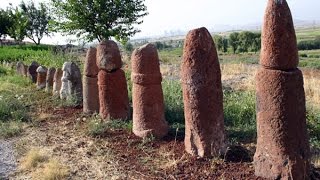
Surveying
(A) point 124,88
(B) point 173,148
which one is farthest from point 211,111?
(A) point 124,88

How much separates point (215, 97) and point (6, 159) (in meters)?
3.30

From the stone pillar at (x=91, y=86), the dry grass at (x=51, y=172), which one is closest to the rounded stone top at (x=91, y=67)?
the stone pillar at (x=91, y=86)

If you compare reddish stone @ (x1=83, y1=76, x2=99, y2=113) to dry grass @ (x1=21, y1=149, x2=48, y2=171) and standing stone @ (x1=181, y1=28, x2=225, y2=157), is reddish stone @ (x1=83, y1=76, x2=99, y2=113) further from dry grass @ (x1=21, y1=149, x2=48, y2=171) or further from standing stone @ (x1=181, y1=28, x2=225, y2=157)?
standing stone @ (x1=181, y1=28, x2=225, y2=157)

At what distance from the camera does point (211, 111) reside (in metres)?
5.39

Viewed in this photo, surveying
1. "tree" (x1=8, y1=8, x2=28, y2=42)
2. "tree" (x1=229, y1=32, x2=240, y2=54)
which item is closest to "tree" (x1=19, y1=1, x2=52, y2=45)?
"tree" (x1=8, y1=8, x2=28, y2=42)

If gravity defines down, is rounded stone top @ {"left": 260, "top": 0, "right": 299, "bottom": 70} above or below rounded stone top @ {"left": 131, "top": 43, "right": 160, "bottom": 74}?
above

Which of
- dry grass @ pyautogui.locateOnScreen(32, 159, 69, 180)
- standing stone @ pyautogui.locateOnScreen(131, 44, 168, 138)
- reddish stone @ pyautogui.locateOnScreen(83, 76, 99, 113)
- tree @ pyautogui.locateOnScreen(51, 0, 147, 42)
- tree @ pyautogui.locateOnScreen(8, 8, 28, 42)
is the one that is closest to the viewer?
dry grass @ pyautogui.locateOnScreen(32, 159, 69, 180)

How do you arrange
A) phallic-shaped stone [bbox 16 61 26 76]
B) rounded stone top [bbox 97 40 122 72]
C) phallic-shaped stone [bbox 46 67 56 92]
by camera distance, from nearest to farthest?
rounded stone top [bbox 97 40 122 72] < phallic-shaped stone [bbox 46 67 56 92] < phallic-shaped stone [bbox 16 61 26 76]

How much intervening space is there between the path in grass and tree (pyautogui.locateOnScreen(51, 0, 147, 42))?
17.4 meters

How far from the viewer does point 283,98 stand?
444 centimetres

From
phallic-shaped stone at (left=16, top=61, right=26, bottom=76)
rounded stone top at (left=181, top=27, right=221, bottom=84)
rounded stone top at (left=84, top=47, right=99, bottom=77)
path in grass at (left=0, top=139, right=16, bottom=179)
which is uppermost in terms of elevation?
rounded stone top at (left=181, top=27, right=221, bottom=84)

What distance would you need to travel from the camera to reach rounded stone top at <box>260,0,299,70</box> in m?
4.41

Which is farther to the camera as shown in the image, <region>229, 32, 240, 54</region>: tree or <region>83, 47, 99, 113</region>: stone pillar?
<region>229, 32, 240, 54</region>: tree

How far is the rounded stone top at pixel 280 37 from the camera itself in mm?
4410
